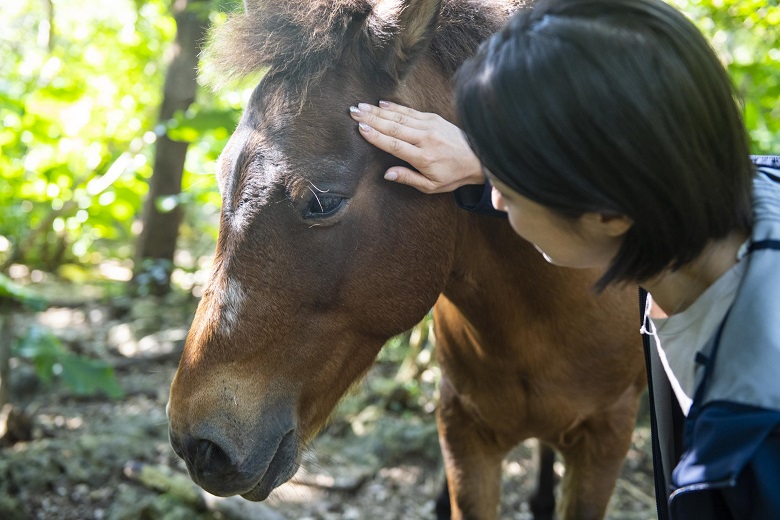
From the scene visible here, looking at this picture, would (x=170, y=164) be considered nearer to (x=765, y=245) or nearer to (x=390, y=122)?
(x=390, y=122)

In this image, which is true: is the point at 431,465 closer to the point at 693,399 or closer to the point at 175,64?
the point at 693,399

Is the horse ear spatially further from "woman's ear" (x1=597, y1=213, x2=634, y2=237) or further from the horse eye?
"woman's ear" (x1=597, y1=213, x2=634, y2=237)

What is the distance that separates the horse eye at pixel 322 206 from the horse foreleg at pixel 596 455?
53.6 inches

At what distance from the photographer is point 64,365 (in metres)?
3.67

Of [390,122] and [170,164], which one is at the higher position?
[390,122]

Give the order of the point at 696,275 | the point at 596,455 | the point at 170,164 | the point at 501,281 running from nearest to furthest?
the point at 696,275 < the point at 501,281 < the point at 596,455 < the point at 170,164

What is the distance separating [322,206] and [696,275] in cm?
90

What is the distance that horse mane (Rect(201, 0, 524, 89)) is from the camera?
183cm

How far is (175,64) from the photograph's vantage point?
20.2ft

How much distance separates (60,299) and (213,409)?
5565 mm

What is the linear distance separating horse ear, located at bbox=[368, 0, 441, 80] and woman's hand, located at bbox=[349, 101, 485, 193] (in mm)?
135

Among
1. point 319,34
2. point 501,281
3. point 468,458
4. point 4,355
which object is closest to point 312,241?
point 319,34

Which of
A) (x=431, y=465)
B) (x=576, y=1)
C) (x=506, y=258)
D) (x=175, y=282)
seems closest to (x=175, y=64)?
(x=175, y=282)

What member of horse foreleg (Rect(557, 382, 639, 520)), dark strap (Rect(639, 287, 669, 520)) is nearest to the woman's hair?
dark strap (Rect(639, 287, 669, 520))
